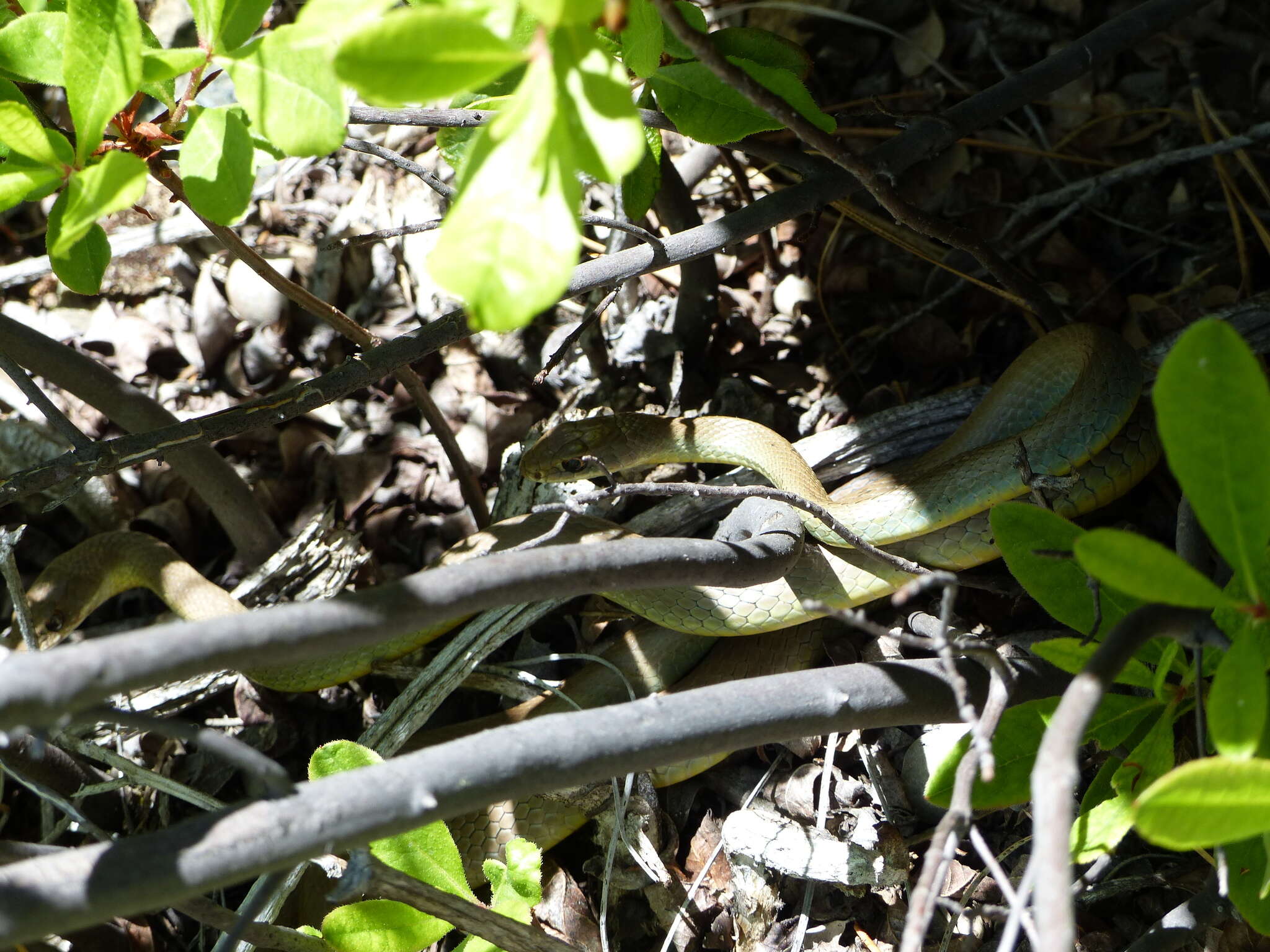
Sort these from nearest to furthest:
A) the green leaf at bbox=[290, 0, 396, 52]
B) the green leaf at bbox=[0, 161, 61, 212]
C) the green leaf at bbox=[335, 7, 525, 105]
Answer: the green leaf at bbox=[335, 7, 525, 105], the green leaf at bbox=[290, 0, 396, 52], the green leaf at bbox=[0, 161, 61, 212]

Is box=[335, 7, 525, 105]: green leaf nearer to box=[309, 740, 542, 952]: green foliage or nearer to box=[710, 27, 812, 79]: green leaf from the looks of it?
box=[710, 27, 812, 79]: green leaf

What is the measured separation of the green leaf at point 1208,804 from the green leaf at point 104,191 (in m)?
1.70

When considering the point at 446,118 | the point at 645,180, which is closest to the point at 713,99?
the point at 645,180

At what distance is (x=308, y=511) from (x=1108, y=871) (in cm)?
315

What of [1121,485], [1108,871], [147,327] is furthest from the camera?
[147,327]

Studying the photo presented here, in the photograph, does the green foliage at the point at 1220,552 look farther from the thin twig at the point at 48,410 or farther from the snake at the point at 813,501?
the thin twig at the point at 48,410

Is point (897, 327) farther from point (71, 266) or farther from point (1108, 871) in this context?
point (71, 266)

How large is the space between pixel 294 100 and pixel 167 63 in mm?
311

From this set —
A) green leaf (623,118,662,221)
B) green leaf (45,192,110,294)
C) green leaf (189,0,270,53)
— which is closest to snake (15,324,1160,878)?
green leaf (623,118,662,221)

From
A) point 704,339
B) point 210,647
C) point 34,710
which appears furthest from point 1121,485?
point 34,710

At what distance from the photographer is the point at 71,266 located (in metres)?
1.95

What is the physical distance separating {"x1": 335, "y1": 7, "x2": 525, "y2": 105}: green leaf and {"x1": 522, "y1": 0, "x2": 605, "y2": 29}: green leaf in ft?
0.20

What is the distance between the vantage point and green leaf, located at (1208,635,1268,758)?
138cm

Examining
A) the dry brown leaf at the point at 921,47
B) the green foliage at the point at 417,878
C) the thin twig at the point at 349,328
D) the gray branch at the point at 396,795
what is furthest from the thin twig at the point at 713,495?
the dry brown leaf at the point at 921,47
